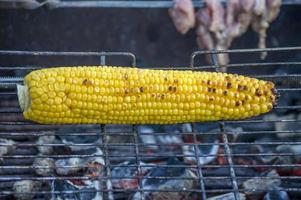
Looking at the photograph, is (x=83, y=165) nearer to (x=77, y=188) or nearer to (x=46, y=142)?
(x=77, y=188)

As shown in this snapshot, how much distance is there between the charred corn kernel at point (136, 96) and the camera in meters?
3.11

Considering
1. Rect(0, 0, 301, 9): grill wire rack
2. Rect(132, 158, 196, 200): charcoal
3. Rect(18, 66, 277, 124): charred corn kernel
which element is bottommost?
Rect(132, 158, 196, 200): charcoal

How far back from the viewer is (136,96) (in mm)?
3141

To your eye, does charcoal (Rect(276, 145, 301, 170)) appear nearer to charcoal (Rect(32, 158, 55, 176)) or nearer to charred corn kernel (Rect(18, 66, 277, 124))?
charred corn kernel (Rect(18, 66, 277, 124))

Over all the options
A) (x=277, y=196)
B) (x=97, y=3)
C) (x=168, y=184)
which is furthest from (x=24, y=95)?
(x=277, y=196)

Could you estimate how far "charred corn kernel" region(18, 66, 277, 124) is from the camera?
10.2 ft

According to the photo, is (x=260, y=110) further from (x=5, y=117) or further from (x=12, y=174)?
(x=5, y=117)

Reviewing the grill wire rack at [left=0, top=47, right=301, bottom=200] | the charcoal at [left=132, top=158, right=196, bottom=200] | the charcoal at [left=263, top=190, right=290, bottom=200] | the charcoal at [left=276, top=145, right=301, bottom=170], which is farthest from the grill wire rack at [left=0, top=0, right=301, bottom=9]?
the charcoal at [left=263, top=190, right=290, bottom=200]

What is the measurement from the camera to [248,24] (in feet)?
14.1

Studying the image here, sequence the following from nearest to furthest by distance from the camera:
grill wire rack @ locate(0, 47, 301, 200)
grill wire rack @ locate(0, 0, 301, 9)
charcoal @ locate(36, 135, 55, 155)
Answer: grill wire rack @ locate(0, 47, 301, 200)
charcoal @ locate(36, 135, 55, 155)
grill wire rack @ locate(0, 0, 301, 9)

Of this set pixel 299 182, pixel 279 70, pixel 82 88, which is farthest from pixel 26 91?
pixel 279 70

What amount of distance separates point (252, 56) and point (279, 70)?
1.11ft

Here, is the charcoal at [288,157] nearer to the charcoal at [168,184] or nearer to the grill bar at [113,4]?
the charcoal at [168,184]

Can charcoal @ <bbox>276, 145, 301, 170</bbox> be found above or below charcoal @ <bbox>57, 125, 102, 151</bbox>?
below
